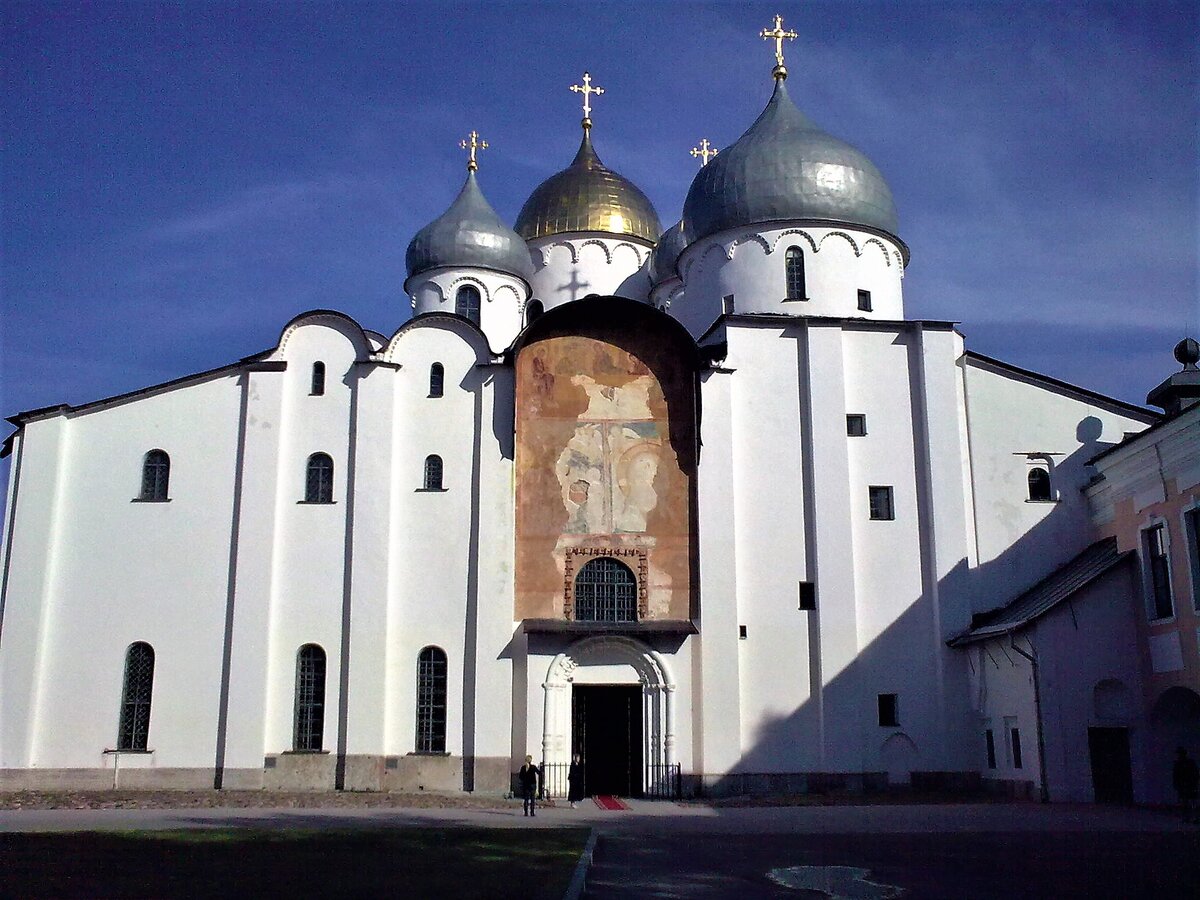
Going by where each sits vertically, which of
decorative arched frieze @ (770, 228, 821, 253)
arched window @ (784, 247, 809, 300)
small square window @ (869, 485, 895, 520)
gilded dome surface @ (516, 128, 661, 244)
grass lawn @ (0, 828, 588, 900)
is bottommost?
grass lawn @ (0, 828, 588, 900)

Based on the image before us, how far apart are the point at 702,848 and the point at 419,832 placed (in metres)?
3.89

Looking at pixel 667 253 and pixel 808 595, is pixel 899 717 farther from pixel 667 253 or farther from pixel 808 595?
pixel 667 253

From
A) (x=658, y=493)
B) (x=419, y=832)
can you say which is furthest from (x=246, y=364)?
(x=419, y=832)

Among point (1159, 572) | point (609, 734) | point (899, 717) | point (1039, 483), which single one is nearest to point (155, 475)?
point (609, 734)

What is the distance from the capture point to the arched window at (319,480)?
24.2 m

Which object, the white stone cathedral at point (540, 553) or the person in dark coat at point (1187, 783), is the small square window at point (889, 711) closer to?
the white stone cathedral at point (540, 553)

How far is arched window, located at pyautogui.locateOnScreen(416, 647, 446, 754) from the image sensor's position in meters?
23.0

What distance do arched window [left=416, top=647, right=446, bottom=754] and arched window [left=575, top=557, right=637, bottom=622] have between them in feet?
9.60

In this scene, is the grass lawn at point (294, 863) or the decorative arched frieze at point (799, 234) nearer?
the grass lawn at point (294, 863)

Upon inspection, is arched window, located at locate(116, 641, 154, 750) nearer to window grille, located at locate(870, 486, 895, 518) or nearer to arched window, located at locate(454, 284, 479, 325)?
arched window, located at locate(454, 284, 479, 325)

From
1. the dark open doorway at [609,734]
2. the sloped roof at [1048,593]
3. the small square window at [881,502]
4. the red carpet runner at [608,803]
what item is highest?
the small square window at [881,502]

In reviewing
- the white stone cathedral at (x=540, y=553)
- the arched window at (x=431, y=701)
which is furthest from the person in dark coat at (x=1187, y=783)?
the arched window at (x=431, y=701)

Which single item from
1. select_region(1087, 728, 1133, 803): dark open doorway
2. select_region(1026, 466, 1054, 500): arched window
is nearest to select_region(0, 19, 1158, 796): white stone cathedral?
select_region(1026, 466, 1054, 500): arched window

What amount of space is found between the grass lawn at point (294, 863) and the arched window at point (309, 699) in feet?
23.8
